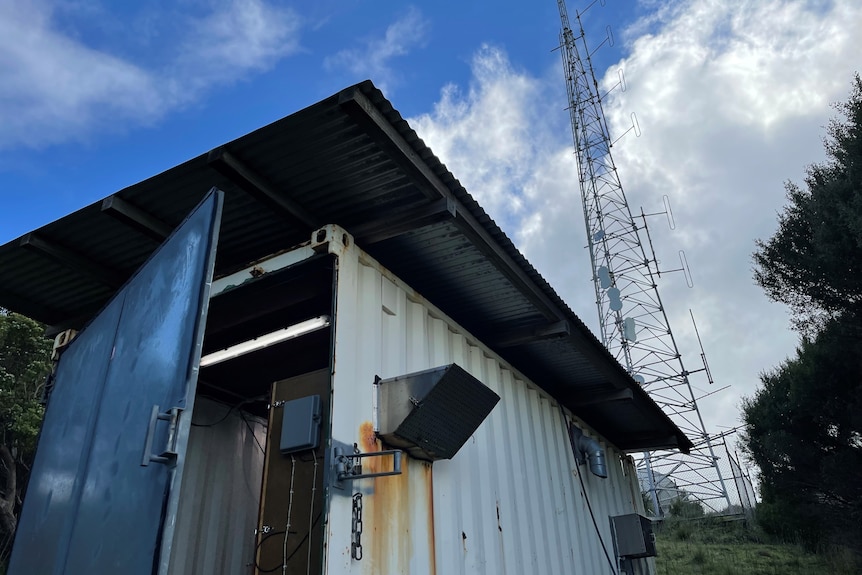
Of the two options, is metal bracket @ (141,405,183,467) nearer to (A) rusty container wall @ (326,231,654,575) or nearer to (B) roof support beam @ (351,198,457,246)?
(A) rusty container wall @ (326,231,654,575)

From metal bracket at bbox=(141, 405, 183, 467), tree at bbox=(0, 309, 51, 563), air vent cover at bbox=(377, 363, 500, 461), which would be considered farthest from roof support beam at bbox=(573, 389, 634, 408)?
tree at bbox=(0, 309, 51, 563)

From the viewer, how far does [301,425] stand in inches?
140

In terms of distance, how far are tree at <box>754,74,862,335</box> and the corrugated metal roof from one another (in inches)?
258

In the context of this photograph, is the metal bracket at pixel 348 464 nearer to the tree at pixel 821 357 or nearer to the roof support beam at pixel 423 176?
the roof support beam at pixel 423 176

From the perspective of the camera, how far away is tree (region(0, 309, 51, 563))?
12.3 m

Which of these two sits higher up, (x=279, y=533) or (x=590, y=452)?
(x=590, y=452)

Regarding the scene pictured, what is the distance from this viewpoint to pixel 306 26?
26.8 feet

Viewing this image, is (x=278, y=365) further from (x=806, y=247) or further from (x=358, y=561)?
(x=806, y=247)

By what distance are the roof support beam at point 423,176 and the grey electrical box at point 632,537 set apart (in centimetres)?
368

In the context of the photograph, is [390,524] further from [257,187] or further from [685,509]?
[685,509]

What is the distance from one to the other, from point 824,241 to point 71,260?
34.2ft

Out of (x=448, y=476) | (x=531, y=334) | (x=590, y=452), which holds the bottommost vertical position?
(x=448, y=476)

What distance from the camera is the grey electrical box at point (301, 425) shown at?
11.5 ft

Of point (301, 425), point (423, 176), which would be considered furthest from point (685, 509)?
point (423, 176)
